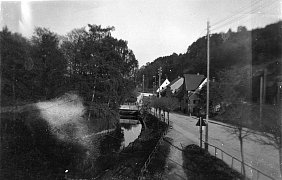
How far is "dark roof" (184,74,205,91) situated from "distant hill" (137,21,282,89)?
7cm

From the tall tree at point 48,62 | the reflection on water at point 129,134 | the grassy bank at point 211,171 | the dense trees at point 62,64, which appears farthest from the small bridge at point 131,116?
the grassy bank at point 211,171

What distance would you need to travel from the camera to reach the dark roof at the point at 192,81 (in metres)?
1.80

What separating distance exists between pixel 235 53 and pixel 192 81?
0.59 metres

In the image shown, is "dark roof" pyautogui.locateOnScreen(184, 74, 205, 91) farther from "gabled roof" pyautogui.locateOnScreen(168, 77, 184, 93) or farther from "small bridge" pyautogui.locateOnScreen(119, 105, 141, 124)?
"small bridge" pyautogui.locateOnScreen(119, 105, 141, 124)

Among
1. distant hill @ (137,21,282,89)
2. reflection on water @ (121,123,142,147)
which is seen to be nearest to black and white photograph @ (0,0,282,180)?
distant hill @ (137,21,282,89)

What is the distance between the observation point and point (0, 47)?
53.5 inches

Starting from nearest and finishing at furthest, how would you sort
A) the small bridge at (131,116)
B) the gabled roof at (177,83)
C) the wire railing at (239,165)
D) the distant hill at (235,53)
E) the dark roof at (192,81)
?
the distant hill at (235,53), the wire railing at (239,165), the dark roof at (192,81), the gabled roof at (177,83), the small bridge at (131,116)

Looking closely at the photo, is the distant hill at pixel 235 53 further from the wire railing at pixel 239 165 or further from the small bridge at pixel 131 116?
the small bridge at pixel 131 116

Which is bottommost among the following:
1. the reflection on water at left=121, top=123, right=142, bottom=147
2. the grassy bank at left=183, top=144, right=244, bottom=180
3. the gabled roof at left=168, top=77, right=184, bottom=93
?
the reflection on water at left=121, top=123, right=142, bottom=147

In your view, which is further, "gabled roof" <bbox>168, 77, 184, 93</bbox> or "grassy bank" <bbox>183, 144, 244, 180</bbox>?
"gabled roof" <bbox>168, 77, 184, 93</bbox>

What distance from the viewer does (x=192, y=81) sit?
192cm

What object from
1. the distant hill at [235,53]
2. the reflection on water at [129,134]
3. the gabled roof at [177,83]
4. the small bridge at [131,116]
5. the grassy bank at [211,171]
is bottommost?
the reflection on water at [129,134]

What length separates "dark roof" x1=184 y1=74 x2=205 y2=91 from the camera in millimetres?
Answer: 1803

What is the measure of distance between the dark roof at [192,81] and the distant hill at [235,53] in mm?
66
